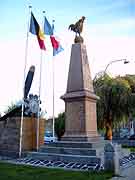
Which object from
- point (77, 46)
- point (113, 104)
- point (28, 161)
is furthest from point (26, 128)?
point (113, 104)

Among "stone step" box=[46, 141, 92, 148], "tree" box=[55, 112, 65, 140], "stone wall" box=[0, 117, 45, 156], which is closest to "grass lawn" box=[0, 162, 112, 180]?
"stone step" box=[46, 141, 92, 148]

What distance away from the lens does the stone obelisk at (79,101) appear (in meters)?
13.1

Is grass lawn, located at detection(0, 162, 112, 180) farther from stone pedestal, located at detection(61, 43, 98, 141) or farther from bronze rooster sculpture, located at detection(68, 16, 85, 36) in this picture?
bronze rooster sculpture, located at detection(68, 16, 85, 36)

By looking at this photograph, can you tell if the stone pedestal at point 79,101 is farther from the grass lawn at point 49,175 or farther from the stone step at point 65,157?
the grass lawn at point 49,175

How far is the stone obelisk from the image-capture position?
1307 centimetres

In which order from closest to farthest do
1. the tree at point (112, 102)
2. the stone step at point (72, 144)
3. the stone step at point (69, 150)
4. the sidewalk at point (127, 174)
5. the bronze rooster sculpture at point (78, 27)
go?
1. the sidewalk at point (127, 174)
2. the stone step at point (69, 150)
3. the stone step at point (72, 144)
4. the bronze rooster sculpture at point (78, 27)
5. the tree at point (112, 102)

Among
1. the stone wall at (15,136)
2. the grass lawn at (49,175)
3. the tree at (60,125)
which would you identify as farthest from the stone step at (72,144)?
the tree at (60,125)

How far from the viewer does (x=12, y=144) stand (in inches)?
579

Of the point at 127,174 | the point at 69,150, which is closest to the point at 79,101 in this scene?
the point at 69,150

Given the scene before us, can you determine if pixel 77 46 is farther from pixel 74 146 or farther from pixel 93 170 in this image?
pixel 93 170

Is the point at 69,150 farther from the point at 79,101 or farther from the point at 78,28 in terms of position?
the point at 78,28

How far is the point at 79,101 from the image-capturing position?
44.1ft

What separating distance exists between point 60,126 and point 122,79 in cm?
1183

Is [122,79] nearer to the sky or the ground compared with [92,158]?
nearer to the sky
